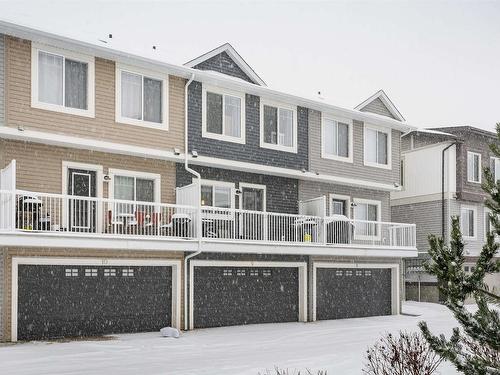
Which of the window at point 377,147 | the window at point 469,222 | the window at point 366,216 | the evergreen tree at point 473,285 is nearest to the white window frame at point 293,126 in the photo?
the window at point 377,147

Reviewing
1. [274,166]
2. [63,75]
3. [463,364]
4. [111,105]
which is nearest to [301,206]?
[274,166]

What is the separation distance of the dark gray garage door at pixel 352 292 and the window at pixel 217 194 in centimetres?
506

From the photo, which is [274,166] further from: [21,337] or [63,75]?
[21,337]

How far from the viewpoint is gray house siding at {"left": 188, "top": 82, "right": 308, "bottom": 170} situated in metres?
21.2

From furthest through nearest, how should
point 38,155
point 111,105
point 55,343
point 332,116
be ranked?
1. point 332,116
2. point 111,105
3. point 38,155
4. point 55,343

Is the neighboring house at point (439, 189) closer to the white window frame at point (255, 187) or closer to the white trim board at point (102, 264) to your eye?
the white window frame at point (255, 187)

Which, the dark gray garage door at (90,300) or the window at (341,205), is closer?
the dark gray garage door at (90,300)

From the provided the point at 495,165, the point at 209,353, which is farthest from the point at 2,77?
the point at 495,165

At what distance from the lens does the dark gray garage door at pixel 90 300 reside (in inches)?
686

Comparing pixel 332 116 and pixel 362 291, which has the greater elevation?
pixel 332 116

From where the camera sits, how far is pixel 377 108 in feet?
91.4

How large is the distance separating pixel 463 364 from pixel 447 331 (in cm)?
1388

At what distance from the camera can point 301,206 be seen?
24.3m

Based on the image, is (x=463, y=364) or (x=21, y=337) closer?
(x=463, y=364)
